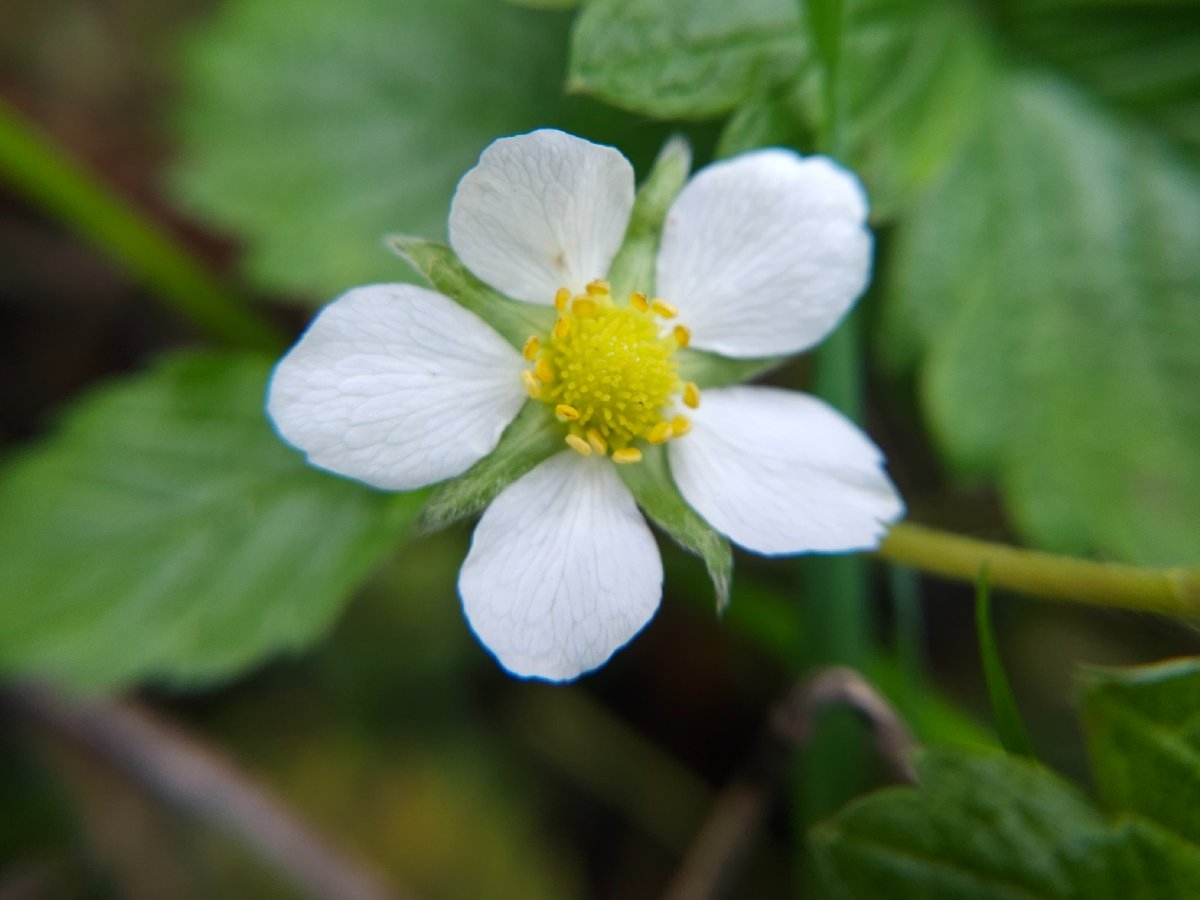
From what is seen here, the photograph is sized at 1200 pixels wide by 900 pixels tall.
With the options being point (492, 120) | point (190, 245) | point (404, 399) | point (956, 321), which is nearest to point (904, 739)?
point (956, 321)

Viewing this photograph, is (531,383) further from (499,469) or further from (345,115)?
(345,115)

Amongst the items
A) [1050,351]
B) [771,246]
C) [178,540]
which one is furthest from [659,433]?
[1050,351]

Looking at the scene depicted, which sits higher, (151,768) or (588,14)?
(588,14)

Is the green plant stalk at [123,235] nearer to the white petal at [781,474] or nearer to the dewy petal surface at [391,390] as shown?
the dewy petal surface at [391,390]

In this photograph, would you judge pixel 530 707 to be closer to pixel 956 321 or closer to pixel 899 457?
pixel 899 457

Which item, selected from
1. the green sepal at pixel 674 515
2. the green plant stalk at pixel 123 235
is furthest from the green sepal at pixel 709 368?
the green plant stalk at pixel 123 235

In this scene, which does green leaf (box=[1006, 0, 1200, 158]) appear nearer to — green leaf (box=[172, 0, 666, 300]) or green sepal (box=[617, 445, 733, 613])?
green leaf (box=[172, 0, 666, 300])

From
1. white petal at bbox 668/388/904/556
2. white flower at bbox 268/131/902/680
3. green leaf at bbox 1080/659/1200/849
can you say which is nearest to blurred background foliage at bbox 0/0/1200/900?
green leaf at bbox 1080/659/1200/849
